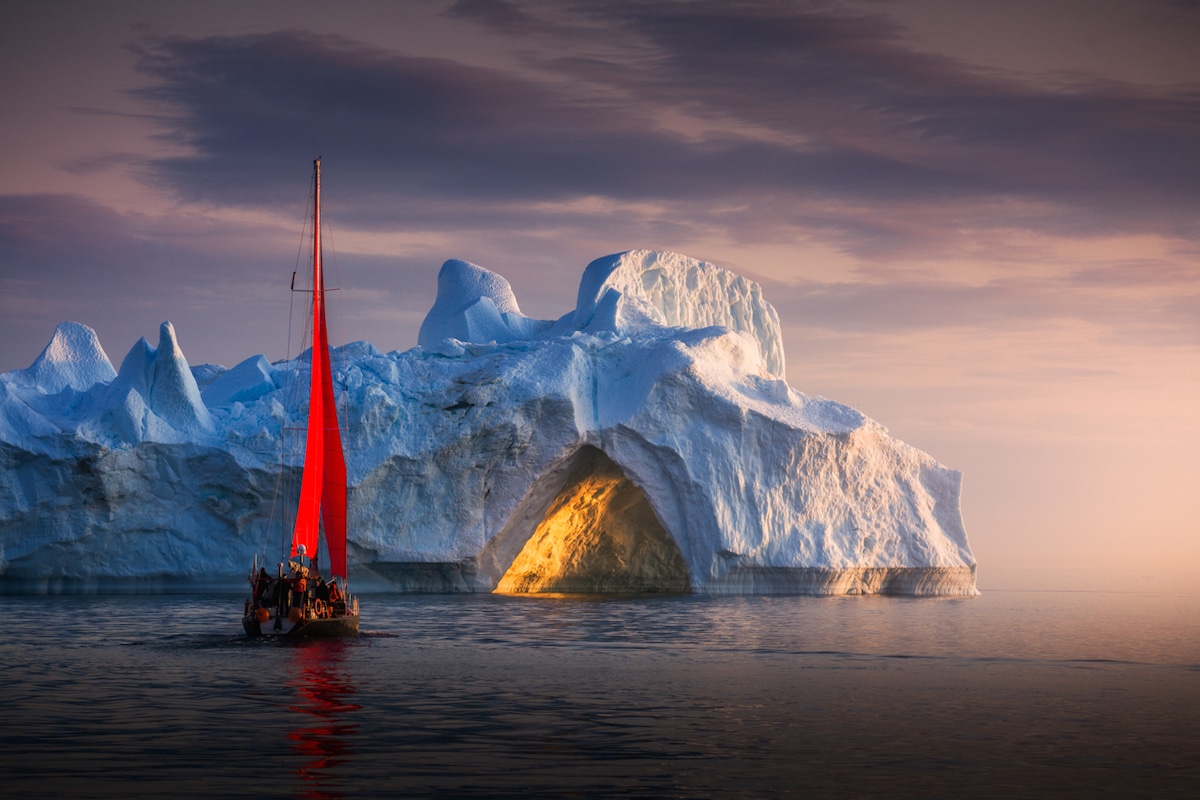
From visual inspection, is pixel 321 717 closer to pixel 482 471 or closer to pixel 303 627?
pixel 303 627

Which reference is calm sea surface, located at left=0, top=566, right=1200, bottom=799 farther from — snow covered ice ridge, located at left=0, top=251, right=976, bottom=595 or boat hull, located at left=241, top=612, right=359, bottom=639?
snow covered ice ridge, located at left=0, top=251, right=976, bottom=595

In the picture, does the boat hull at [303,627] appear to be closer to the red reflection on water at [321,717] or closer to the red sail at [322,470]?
the red reflection on water at [321,717]

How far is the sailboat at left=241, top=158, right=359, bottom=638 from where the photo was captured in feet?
79.8

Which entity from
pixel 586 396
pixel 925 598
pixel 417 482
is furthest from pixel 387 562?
pixel 925 598

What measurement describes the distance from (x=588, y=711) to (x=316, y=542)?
36.4 ft

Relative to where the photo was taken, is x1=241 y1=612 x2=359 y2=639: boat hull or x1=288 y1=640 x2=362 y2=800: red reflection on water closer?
x1=288 y1=640 x2=362 y2=800: red reflection on water

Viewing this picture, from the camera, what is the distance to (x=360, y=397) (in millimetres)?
39188

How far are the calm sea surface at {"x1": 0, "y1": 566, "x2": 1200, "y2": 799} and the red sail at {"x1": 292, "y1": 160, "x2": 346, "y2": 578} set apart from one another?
2174mm

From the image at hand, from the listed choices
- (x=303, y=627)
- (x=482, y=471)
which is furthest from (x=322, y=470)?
(x=482, y=471)

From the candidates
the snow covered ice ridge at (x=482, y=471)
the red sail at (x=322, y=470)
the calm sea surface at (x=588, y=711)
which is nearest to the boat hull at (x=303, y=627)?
the calm sea surface at (x=588, y=711)

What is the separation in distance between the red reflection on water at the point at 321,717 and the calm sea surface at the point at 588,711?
0.06 meters

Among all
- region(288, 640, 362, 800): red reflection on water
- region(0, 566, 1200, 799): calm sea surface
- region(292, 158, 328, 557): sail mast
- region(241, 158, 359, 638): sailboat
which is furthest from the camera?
region(292, 158, 328, 557): sail mast

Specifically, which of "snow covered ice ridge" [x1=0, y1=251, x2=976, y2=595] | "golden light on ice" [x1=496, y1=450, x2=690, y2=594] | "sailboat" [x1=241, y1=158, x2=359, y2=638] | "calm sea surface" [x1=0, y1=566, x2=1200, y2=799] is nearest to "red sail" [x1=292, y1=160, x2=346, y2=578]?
"sailboat" [x1=241, y1=158, x2=359, y2=638]

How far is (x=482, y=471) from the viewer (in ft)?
127
